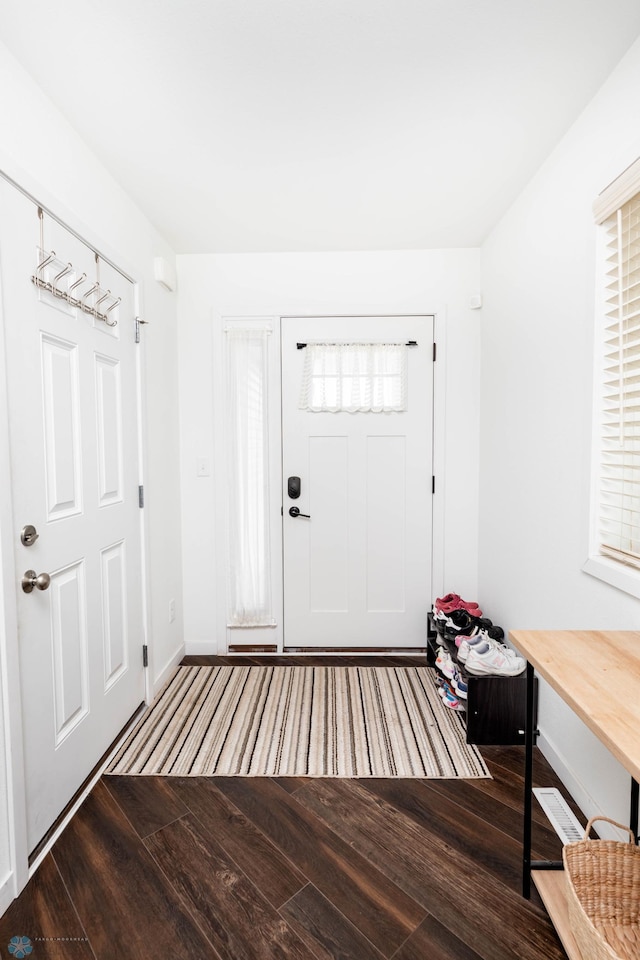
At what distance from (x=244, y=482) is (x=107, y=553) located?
999 millimetres

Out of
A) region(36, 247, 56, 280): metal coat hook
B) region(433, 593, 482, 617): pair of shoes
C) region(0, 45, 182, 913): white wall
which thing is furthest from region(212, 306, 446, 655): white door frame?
region(36, 247, 56, 280): metal coat hook

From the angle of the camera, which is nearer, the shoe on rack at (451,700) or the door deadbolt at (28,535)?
the door deadbolt at (28,535)

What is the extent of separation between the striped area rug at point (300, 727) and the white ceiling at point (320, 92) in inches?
97.5

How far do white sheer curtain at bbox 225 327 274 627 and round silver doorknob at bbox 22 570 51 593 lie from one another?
1.39m

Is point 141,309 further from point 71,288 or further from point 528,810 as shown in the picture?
point 528,810

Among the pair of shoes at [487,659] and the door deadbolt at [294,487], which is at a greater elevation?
the door deadbolt at [294,487]

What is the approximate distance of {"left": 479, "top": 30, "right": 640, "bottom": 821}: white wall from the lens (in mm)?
1438

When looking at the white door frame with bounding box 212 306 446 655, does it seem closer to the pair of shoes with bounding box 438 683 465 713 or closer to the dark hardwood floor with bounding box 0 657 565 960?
the pair of shoes with bounding box 438 683 465 713

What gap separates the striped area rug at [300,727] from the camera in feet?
5.89

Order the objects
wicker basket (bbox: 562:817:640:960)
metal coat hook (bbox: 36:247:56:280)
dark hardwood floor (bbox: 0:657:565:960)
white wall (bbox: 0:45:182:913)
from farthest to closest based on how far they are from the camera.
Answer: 1. metal coat hook (bbox: 36:247:56:280)
2. white wall (bbox: 0:45:182:913)
3. dark hardwood floor (bbox: 0:657:565:960)
4. wicker basket (bbox: 562:817:640:960)

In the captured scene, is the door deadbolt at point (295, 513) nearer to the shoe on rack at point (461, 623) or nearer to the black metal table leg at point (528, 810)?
the shoe on rack at point (461, 623)

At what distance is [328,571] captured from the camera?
9.08 feet

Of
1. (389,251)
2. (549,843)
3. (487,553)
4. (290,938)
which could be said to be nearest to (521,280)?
(389,251)

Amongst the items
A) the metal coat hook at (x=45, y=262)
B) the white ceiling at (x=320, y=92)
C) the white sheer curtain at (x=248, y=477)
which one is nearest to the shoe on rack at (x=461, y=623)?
the white sheer curtain at (x=248, y=477)
